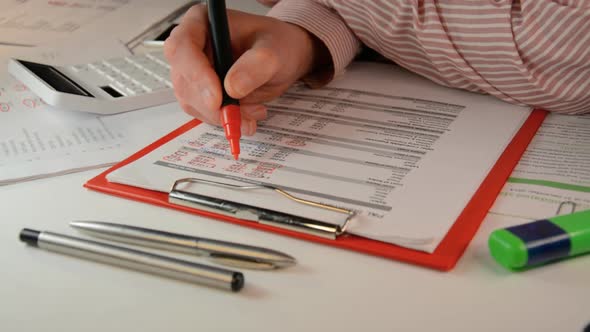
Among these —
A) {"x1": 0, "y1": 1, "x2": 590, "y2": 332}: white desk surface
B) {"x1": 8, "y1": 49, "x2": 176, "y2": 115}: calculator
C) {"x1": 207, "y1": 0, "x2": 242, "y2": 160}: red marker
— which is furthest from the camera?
{"x1": 8, "y1": 49, "x2": 176, "y2": 115}: calculator

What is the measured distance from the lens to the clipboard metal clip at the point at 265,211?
446 millimetres

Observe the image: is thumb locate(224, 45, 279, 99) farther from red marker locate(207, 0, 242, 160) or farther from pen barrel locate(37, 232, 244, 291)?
pen barrel locate(37, 232, 244, 291)

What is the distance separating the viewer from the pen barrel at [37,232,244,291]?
400mm

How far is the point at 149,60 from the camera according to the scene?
787mm

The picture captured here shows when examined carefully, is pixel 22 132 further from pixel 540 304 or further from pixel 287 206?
pixel 540 304

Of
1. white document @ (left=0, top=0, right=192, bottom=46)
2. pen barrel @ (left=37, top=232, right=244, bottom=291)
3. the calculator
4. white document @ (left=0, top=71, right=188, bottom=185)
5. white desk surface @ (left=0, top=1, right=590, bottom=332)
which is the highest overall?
white document @ (left=0, top=0, right=192, bottom=46)

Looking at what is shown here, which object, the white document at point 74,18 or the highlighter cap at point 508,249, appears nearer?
the highlighter cap at point 508,249

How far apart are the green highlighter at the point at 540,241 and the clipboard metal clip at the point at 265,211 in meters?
0.10

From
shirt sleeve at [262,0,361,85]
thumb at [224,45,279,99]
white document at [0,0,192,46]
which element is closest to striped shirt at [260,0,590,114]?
shirt sleeve at [262,0,361,85]

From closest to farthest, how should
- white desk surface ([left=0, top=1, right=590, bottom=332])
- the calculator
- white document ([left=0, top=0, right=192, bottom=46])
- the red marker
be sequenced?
white desk surface ([left=0, top=1, right=590, bottom=332])
the red marker
the calculator
white document ([left=0, top=0, right=192, bottom=46])

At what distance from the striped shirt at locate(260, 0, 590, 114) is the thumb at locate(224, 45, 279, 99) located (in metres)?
0.12

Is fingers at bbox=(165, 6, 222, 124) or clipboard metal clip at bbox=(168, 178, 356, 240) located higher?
fingers at bbox=(165, 6, 222, 124)

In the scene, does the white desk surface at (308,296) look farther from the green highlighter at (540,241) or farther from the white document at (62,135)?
the white document at (62,135)

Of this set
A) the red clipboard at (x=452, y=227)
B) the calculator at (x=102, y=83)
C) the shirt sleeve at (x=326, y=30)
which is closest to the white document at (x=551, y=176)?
the red clipboard at (x=452, y=227)
